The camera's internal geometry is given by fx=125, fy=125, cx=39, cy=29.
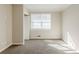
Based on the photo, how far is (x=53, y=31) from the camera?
272 inches

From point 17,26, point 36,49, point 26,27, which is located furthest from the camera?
point 26,27

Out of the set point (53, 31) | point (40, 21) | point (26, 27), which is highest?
point (40, 21)

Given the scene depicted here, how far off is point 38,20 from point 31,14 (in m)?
0.51

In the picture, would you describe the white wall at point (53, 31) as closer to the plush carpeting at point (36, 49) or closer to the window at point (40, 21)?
the window at point (40, 21)

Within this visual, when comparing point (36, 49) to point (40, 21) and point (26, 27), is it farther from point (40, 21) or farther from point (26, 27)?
point (40, 21)

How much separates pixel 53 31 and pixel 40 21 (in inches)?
36.0

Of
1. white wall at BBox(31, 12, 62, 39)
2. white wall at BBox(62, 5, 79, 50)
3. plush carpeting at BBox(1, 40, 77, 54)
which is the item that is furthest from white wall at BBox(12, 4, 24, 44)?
white wall at BBox(31, 12, 62, 39)

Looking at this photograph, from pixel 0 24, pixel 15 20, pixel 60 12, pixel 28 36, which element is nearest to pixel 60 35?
pixel 60 12

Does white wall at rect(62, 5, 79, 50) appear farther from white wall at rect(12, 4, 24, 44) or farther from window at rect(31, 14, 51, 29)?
window at rect(31, 14, 51, 29)

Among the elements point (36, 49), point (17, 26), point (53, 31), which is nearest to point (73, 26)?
point (36, 49)

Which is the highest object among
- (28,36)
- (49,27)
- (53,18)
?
(53,18)

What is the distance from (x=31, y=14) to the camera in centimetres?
695

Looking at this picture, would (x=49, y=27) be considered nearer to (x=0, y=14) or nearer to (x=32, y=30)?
(x=32, y=30)

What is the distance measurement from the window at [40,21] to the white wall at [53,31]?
0.73ft
